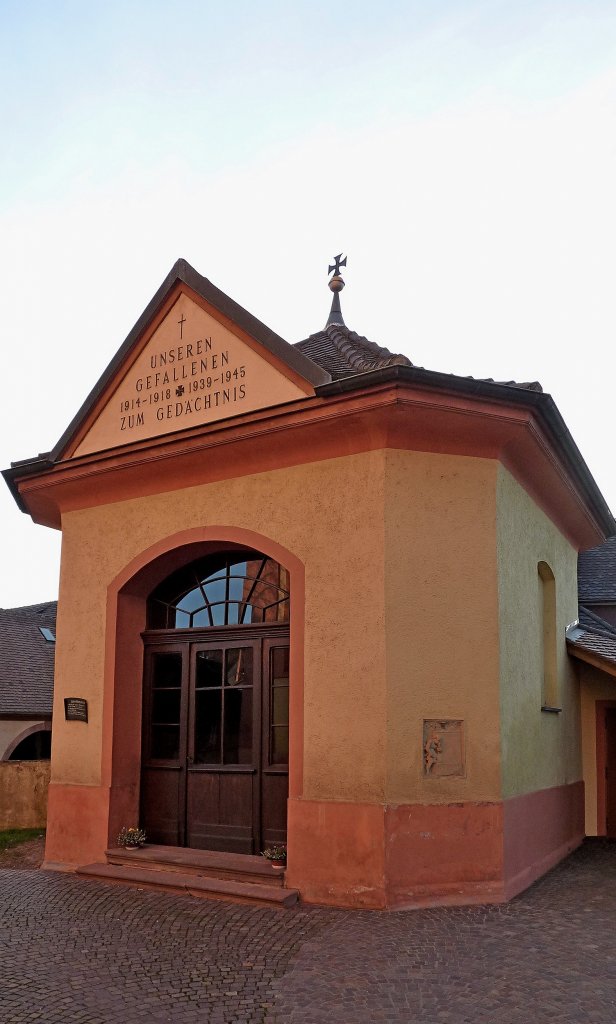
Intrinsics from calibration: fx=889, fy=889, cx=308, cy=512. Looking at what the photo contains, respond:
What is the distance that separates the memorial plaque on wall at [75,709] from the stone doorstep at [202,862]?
1472mm

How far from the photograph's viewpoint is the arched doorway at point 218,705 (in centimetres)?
912

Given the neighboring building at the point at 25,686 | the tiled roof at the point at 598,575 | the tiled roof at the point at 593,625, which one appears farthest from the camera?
the neighboring building at the point at 25,686

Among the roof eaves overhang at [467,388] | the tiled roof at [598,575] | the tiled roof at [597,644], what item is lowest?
the tiled roof at [597,644]

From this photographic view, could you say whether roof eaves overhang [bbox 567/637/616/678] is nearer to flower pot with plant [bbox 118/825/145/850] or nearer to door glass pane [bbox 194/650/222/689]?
door glass pane [bbox 194/650/222/689]

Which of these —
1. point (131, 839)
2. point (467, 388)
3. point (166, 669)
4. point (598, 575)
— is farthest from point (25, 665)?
point (467, 388)

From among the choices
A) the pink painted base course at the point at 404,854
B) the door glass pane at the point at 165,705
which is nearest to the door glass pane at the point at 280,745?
the pink painted base course at the point at 404,854

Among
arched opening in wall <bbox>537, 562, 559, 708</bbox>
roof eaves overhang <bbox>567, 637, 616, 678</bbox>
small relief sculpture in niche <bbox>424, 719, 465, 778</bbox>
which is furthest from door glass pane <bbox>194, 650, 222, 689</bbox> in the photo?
roof eaves overhang <bbox>567, 637, 616, 678</bbox>

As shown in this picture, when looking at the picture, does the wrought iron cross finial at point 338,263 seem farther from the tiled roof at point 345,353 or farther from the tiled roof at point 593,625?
the tiled roof at point 593,625

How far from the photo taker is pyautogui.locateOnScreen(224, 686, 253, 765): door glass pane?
9.30 metres

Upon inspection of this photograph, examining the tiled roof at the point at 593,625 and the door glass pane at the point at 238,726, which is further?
the tiled roof at the point at 593,625

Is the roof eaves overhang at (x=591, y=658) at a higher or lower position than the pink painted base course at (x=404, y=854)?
higher

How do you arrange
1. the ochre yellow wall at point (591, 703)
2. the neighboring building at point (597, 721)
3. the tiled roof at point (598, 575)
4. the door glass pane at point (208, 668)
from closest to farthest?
1. the door glass pane at point (208, 668)
2. the neighboring building at point (597, 721)
3. the ochre yellow wall at point (591, 703)
4. the tiled roof at point (598, 575)

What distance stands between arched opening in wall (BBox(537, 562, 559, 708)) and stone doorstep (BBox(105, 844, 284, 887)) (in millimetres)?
4142

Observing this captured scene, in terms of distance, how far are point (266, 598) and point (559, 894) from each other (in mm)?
4047
